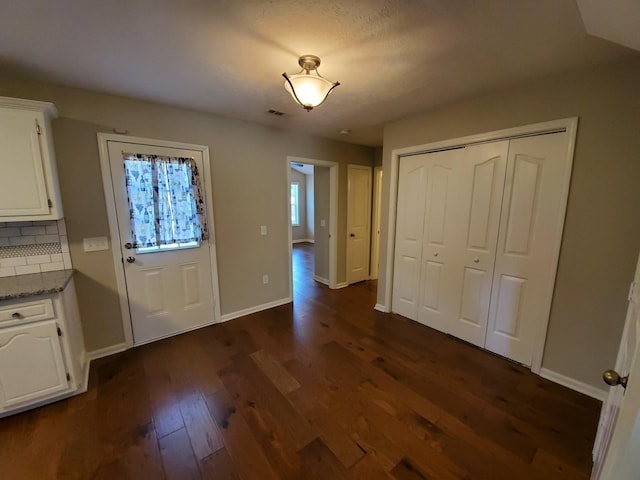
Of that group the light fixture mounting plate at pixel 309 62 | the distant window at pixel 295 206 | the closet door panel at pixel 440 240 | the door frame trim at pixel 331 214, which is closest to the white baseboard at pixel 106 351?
the door frame trim at pixel 331 214

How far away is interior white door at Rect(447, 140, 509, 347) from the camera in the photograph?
7.62 feet

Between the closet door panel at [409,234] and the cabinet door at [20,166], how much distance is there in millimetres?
3199

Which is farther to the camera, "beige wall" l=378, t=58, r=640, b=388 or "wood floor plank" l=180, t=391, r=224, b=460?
"beige wall" l=378, t=58, r=640, b=388

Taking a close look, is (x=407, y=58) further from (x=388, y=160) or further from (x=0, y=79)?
(x=0, y=79)

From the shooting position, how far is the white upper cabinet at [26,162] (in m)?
1.71

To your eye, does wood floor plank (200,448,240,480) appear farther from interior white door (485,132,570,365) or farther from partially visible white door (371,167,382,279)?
partially visible white door (371,167,382,279)

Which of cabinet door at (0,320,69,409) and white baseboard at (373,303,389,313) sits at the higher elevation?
cabinet door at (0,320,69,409)

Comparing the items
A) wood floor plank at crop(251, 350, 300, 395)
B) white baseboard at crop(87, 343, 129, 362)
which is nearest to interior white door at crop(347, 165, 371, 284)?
wood floor plank at crop(251, 350, 300, 395)

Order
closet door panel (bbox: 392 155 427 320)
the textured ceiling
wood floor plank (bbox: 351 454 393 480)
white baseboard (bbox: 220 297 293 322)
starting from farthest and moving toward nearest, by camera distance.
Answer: white baseboard (bbox: 220 297 293 322) < closet door panel (bbox: 392 155 427 320) < wood floor plank (bbox: 351 454 393 480) < the textured ceiling

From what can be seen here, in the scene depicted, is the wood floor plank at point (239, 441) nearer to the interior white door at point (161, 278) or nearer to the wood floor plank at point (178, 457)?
the wood floor plank at point (178, 457)

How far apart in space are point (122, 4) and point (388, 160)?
2.57m

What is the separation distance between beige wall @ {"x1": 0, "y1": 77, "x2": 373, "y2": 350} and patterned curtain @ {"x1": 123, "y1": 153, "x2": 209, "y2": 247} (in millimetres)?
217

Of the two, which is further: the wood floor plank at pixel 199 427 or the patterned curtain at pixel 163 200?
the patterned curtain at pixel 163 200

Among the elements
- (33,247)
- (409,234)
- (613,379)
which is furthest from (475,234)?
(33,247)
